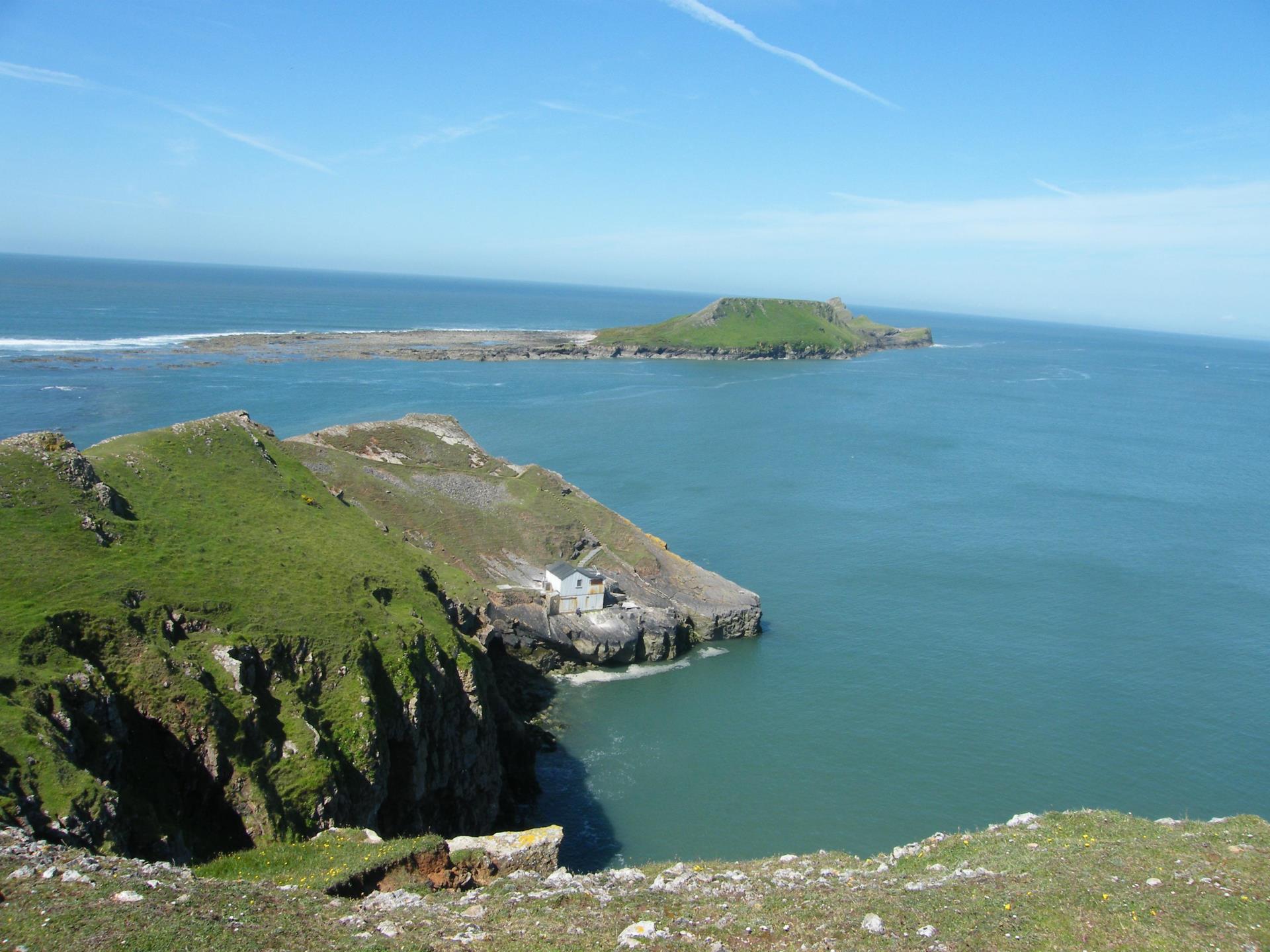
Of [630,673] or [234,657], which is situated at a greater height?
[234,657]

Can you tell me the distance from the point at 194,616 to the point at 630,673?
29.2 meters

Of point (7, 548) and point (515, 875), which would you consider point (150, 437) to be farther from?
point (515, 875)

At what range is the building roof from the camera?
171 feet

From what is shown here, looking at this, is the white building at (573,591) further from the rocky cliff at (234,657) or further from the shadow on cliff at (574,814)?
the shadow on cliff at (574,814)

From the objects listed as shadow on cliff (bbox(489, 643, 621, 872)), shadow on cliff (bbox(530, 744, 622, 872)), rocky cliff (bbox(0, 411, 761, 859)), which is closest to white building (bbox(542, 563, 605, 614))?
rocky cliff (bbox(0, 411, 761, 859))

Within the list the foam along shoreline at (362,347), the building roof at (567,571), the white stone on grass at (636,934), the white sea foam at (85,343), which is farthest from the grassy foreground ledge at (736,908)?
the white sea foam at (85,343)

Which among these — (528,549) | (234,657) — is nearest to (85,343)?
(528,549)

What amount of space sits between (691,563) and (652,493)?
22909mm

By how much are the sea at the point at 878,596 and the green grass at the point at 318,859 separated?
44.0 feet

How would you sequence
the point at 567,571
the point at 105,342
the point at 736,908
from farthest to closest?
the point at 105,342, the point at 567,571, the point at 736,908

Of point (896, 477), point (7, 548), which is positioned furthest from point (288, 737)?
point (896, 477)

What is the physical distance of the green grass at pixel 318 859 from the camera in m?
19.2

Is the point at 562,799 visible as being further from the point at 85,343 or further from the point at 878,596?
the point at 85,343

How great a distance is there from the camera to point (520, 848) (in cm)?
2286
